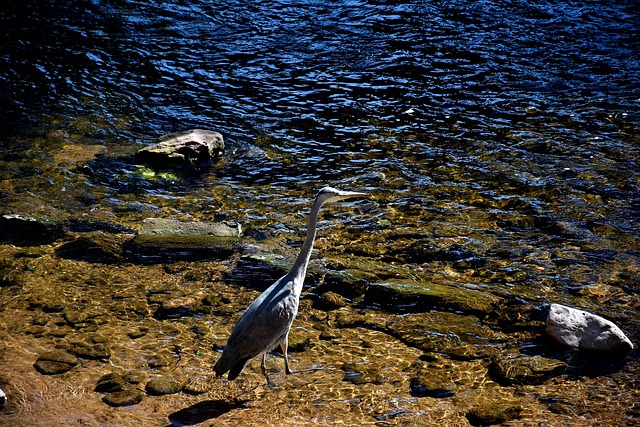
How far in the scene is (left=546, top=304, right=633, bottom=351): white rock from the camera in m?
6.35

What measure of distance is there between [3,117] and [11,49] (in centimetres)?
403

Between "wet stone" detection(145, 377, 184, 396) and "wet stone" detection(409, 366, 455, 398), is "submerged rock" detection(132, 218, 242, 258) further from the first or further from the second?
"wet stone" detection(409, 366, 455, 398)

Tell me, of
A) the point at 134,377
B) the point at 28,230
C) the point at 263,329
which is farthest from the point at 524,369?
the point at 28,230

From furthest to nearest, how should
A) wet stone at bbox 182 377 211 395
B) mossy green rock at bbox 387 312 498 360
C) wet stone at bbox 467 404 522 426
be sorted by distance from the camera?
mossy green rock at bbox 387 312 498 360 → wet stone at bbox 182 377 211 395 → wet stone at bbox 467 404 522 426

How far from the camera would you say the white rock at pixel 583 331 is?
635 centimetres

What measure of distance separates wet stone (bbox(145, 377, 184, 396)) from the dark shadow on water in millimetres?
294

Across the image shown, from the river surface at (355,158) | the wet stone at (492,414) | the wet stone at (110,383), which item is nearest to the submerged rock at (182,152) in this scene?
the river surface at (355,158)

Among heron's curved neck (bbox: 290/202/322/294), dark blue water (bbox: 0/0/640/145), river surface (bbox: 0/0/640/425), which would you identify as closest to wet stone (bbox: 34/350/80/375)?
river surface (bbox: 0/0/640/425)

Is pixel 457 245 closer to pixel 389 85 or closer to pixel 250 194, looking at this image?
pixel 250 194

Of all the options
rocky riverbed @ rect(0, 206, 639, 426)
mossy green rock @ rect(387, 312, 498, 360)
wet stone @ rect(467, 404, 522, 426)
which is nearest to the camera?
wet stone @ rect(467, 404, 522, 426)

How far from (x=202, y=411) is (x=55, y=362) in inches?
65.2

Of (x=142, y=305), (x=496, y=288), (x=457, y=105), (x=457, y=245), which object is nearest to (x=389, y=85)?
(x=457, y=105)

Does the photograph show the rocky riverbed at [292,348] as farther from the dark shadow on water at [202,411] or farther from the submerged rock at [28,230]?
the submerged rock at [28,230]

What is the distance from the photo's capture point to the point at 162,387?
608cm
